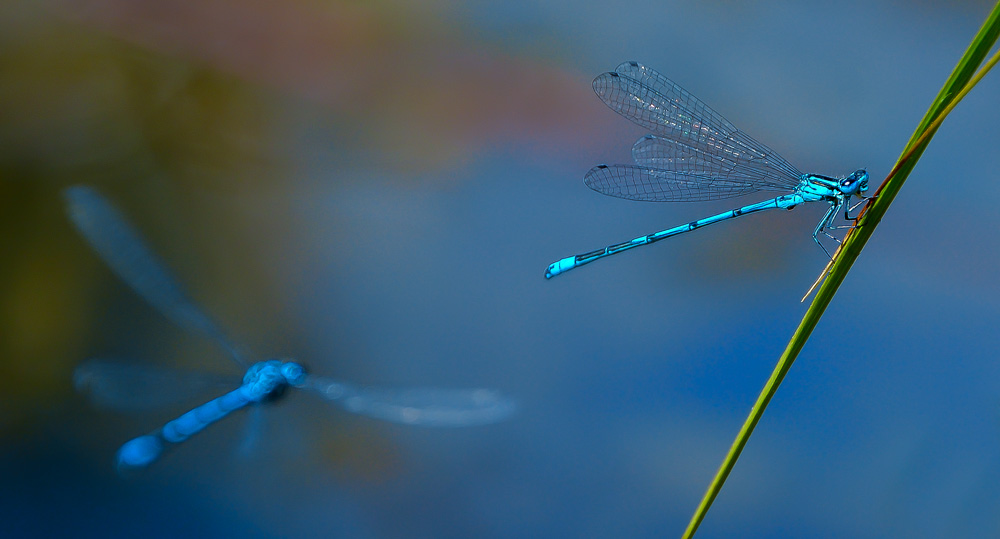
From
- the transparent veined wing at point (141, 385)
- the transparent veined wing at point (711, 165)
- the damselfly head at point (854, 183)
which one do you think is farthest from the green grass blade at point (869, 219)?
the transparent veined wing at point (141, 385)

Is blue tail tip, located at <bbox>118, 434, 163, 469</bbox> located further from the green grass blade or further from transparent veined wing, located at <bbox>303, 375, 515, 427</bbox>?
the green grass blade

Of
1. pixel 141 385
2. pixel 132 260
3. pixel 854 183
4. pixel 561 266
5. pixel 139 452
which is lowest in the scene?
pixel 854 183

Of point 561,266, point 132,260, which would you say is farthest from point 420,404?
point 132,260

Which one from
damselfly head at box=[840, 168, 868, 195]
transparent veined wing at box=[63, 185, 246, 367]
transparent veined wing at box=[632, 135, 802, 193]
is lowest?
damselfly head at box=[840, 168, 868, 195]

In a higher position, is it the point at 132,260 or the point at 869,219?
the point at 132,260

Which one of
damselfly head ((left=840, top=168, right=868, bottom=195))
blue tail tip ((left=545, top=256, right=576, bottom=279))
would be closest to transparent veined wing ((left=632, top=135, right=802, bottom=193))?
damselfly head ((left=840, top=168, right=868, bottom=195))

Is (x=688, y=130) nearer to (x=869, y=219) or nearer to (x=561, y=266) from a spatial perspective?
(x=561, y=266)

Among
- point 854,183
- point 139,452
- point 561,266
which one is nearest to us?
point 854,183
